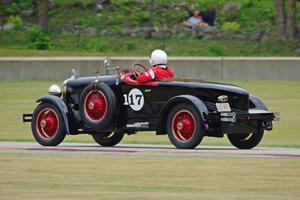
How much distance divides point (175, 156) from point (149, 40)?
3589 centimetres

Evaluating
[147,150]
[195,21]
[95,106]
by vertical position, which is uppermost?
[195,21]

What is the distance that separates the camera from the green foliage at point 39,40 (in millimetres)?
50188

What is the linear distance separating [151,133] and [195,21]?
32.1 metres

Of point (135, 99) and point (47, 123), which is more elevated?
point (135, 99)

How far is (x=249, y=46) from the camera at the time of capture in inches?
2016

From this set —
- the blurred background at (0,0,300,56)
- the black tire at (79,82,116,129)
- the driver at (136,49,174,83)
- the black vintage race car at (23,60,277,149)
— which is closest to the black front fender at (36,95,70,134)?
the black vintage race car at (23,60,277,149)

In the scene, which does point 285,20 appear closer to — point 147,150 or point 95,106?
point 95,106

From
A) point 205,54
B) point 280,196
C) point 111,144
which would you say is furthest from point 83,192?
point 205,54

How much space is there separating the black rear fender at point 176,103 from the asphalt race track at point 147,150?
35cm

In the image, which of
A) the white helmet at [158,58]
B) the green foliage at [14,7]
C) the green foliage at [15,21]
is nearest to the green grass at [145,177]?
the white helmet at [158,58]

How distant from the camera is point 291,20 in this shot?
51.9 metres

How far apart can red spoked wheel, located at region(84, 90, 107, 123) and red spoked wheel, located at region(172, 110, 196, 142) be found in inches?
52.6

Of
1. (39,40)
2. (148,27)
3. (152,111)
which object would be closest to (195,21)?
(148,27)

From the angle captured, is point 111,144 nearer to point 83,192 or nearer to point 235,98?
point 235,98
